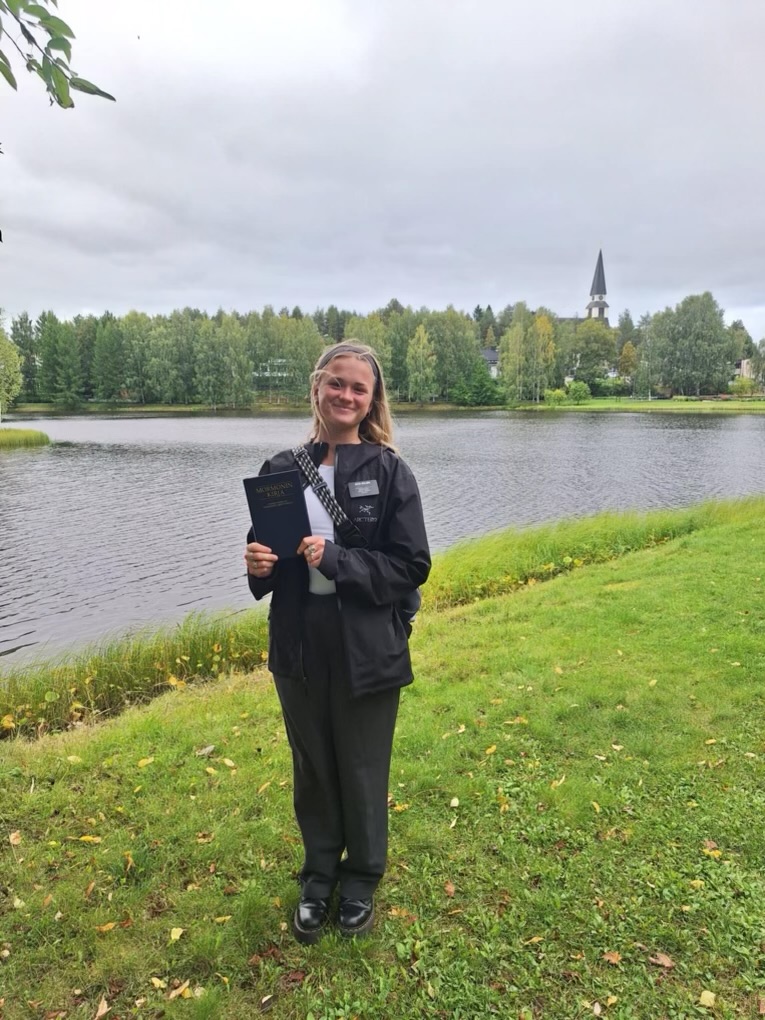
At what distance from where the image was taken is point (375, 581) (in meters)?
2.54

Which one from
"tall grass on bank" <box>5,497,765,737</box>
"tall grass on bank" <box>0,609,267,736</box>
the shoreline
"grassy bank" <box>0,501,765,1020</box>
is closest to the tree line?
the shoreline

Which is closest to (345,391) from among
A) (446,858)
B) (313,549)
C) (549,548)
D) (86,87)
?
(313,549)

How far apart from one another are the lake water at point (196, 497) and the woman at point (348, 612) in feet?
27.1

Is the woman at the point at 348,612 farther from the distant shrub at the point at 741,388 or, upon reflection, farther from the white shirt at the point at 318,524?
the distant shrub at the point at 741,388

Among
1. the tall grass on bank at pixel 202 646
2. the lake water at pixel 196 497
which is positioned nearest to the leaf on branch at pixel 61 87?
the tall grass on bank at pixel 202 646

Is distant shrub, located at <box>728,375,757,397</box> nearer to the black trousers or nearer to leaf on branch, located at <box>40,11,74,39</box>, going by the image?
the black trousers

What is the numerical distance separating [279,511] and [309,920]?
6.45 feet

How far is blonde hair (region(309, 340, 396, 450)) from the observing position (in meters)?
2.76

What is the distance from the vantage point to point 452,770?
4277 millimetres

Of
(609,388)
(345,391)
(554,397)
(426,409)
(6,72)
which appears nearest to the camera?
(6,72)

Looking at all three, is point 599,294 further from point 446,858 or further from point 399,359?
point 446,858

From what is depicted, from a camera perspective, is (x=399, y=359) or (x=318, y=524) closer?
(x=318, y=524)

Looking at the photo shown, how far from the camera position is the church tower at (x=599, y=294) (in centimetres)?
15875

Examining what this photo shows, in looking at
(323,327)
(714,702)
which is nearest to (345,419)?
(714,702)
